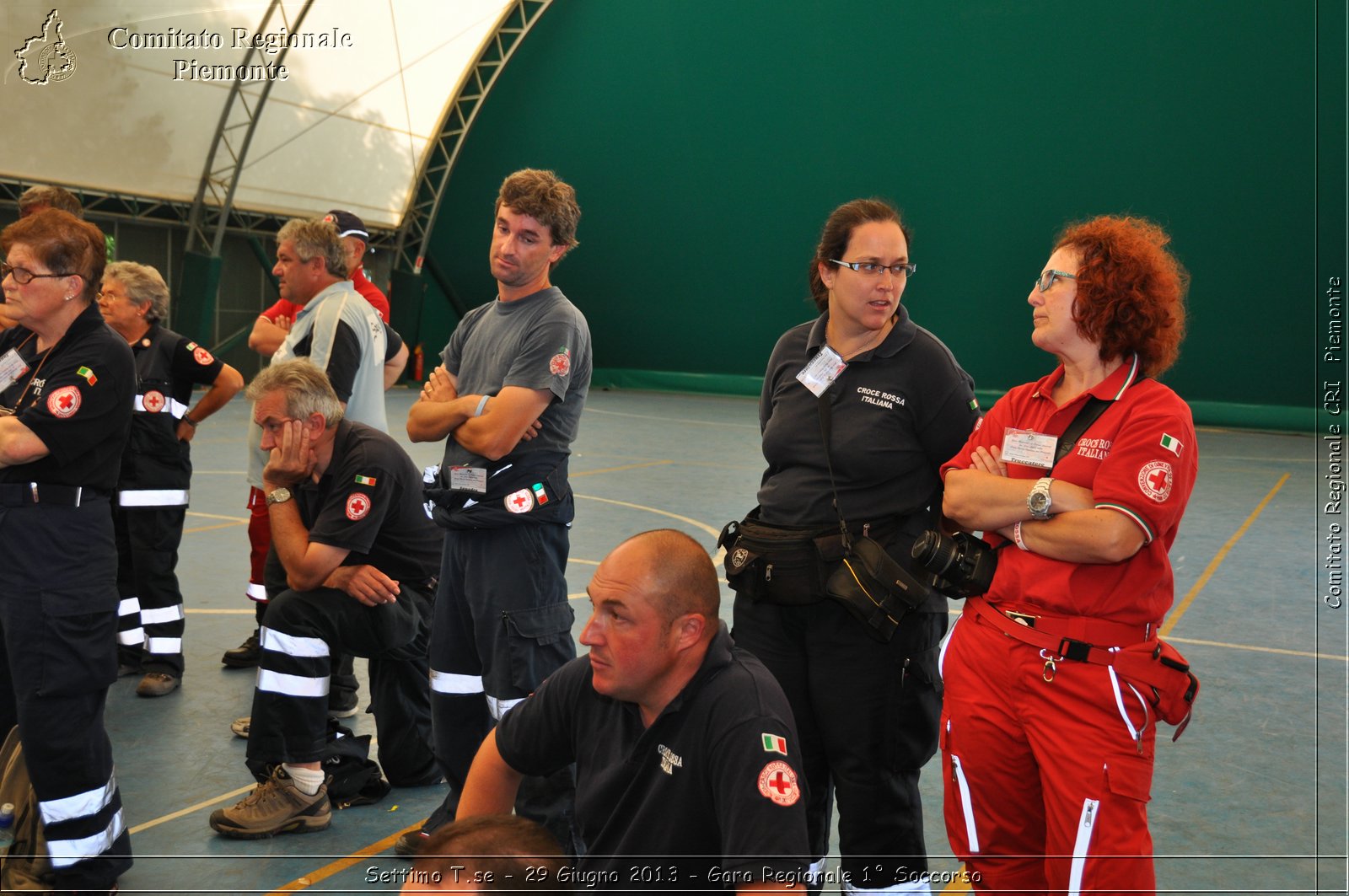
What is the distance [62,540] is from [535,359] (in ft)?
5.09

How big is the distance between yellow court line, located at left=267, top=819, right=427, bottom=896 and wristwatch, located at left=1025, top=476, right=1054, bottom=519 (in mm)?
2493

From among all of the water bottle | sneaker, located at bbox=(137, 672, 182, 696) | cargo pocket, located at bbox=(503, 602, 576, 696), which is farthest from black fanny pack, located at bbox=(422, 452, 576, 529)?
sneaker, located at bbox=(137, 672, 182, 696)

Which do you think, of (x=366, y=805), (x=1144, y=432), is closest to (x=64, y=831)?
(x=366, y=805)

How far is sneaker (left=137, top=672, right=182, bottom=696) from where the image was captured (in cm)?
524

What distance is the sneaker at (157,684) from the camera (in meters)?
5.24

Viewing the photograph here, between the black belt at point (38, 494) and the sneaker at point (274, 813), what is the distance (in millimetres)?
1235

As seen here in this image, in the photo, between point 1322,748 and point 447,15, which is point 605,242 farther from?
point 1322,748

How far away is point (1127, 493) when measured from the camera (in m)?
2.58

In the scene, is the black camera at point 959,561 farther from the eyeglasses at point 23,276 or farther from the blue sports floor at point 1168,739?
the eyeglasses at point 23,276

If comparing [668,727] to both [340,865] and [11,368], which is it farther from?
[11,368]

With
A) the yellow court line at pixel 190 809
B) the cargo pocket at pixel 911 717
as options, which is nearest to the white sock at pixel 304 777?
the yellow court line at pixel 190 809

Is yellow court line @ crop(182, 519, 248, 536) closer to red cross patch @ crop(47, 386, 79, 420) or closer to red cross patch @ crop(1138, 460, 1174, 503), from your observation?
red cross patch @ crop(47, 386, 79, 420)

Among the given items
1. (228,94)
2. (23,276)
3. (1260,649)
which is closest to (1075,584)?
(23,276)

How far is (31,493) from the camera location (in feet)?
11.2
